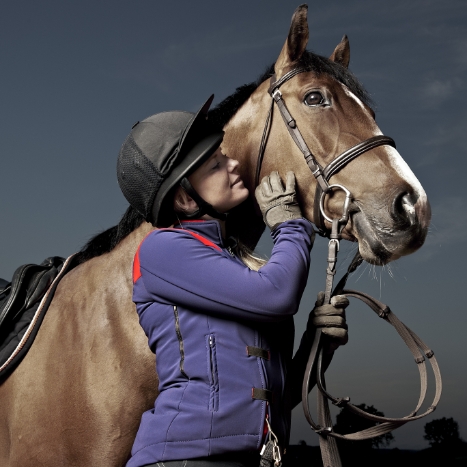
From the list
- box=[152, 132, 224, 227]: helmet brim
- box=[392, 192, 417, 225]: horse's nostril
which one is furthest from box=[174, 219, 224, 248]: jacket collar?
box=[392, 192, 417, 225]: horse's nostril

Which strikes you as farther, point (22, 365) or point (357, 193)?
point (22, 365)

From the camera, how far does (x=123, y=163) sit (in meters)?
2.60

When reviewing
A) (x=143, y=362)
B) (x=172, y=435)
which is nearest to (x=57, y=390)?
(x=143, y=362)

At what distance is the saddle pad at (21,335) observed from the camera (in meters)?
3.24

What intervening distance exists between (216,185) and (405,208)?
86 cm

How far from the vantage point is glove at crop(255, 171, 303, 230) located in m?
2.41

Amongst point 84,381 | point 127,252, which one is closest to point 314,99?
point 127,252

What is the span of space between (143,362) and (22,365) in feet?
2.83

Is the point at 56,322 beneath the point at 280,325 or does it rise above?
above

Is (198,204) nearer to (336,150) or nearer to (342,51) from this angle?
(336,150)

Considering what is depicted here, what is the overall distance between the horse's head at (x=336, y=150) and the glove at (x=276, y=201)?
0.17m

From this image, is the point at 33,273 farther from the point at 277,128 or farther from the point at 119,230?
the point at 277,128

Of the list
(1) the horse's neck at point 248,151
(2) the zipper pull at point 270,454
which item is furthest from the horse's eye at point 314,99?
(2) the zipper pull at point 270,454

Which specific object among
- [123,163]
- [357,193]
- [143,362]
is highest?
[123,163]
